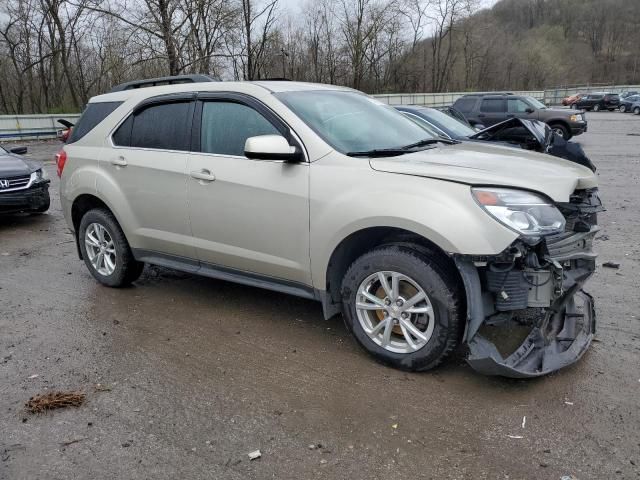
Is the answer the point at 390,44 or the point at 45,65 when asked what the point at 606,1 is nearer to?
the point at 390,44

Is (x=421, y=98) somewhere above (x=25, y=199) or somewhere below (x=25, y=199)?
above

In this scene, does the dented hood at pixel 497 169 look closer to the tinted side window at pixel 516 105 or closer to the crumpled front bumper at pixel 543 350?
the crumpled front bumper at pixel 543 350

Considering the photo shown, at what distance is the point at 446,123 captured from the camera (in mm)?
9391

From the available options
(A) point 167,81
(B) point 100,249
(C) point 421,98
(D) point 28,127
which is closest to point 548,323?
(A) point 167,81

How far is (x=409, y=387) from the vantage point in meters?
3.28

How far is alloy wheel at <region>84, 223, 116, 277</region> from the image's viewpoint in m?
5.14

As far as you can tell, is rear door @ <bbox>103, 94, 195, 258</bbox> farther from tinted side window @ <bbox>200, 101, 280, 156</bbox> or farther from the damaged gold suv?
tinted side window @ <bbox>200, 101, 280, 156</bbox>

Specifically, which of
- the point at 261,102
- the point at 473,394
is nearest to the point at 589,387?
the point at 473,394

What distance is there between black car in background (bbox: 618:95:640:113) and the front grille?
43.4m

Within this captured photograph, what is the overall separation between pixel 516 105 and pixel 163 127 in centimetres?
1810

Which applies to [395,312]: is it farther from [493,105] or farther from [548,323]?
[493,105]

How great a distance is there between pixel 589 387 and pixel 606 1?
462 ft

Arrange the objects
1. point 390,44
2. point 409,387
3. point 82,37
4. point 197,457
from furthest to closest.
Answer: point 390,44 → point 82,37 → point 409,387 → point 197,457

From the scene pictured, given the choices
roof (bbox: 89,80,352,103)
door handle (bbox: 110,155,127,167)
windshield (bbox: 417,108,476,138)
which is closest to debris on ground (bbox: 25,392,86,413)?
door handle (bbox: 110,155,127,167)
